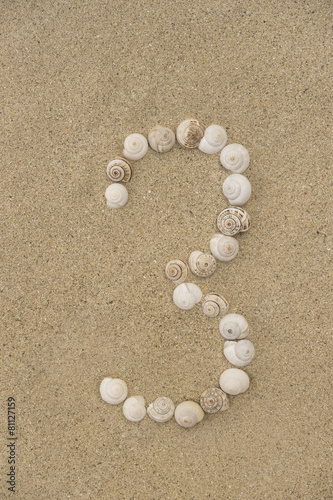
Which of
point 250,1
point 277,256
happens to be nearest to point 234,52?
point 250,1

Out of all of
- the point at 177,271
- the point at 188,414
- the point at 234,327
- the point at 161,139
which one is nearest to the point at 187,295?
the point at 177,271

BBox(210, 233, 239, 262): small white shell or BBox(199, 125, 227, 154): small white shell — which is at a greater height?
BBox(199, 125, 227, 154): small white shell

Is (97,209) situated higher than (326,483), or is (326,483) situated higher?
(97,209)

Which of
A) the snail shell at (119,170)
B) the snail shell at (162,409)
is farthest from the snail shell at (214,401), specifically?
the snail shell at (119,170)

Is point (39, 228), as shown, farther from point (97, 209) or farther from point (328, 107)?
point (328, 107)

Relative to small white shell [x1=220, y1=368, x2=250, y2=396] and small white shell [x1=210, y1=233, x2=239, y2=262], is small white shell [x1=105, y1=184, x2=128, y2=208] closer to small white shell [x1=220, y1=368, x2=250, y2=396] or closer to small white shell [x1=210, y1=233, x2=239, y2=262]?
small white shell [x1=210, y1=233, x2=239, y2=262]

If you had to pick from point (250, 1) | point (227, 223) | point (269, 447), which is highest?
point (250, 1)

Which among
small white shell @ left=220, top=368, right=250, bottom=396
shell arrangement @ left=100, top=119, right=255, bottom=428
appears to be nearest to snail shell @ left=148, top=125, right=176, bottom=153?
shell arrangement @ left=100, top=119, right=255, bottom=428
